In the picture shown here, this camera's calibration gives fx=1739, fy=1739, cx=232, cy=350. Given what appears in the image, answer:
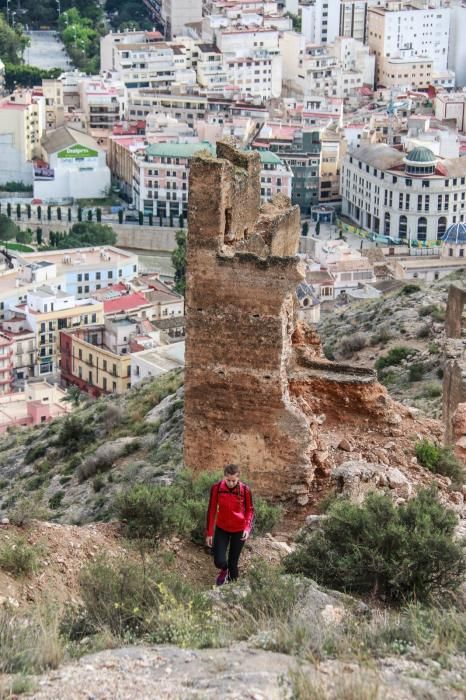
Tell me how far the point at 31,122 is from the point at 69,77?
21.6ft

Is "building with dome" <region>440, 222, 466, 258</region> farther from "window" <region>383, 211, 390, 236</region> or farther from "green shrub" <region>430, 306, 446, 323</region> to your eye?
"green shrub" <region>430, 306, 446, 323</region>

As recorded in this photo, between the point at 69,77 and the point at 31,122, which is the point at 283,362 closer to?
the point at 31,122

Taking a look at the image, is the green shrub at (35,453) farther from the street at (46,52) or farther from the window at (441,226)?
the street at (46,52)

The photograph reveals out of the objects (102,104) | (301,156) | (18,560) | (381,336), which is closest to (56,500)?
(381,336)

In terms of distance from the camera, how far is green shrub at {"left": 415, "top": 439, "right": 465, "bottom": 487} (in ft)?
57.4

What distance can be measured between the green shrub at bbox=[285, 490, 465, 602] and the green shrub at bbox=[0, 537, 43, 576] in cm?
205

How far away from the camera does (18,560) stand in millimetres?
13430

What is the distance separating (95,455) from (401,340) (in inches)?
315

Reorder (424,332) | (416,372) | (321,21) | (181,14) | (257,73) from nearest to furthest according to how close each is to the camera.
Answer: (416,372)
(424,332)
(257,73)
(321,21)
(181,14)

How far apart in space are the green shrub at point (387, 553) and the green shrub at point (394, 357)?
47.5ft

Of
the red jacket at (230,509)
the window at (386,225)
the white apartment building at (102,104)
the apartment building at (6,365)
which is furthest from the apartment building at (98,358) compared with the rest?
the white apartment building at (102,104)

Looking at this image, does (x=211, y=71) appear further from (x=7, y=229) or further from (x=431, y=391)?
(x=431, y=391)

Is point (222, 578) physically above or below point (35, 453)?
above

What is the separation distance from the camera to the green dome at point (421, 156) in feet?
262
